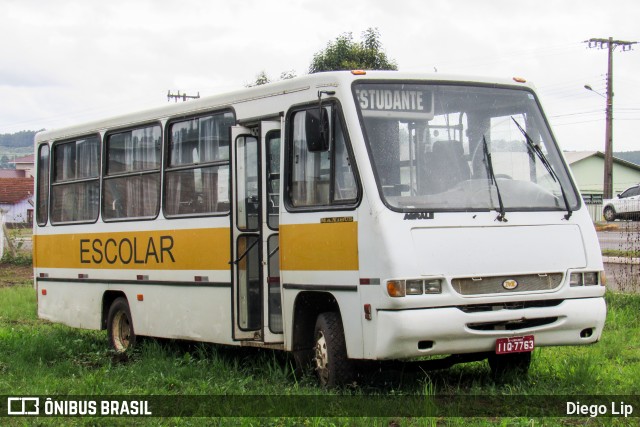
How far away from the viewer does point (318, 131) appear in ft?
29.7

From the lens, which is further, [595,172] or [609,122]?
[595,172]

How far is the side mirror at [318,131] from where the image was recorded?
356 inches

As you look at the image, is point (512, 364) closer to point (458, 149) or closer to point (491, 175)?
point (491, 175)

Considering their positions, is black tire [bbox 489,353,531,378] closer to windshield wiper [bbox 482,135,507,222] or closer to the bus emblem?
the bus emblem

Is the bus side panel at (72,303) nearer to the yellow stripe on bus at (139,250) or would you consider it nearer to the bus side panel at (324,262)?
the yellow stripe on bus at (139,250)

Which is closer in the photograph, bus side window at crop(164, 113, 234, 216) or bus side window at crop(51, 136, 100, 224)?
bus side window at crop(164, 113, 234, 216)

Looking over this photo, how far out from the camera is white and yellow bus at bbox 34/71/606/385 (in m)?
8.48

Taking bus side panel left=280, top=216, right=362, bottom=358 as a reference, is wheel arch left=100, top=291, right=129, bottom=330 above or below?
below

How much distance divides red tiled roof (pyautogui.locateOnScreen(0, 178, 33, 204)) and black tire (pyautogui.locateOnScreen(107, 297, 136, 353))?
83505mm

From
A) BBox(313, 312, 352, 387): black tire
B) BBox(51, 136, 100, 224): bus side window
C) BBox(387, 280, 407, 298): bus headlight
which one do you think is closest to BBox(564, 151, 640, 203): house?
BBox(51, 136, 100, 224): bus side window

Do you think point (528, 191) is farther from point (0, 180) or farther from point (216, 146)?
point (0, 180)

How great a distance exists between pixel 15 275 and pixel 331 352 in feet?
65.6

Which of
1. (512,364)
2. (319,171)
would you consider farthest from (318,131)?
(512,364)

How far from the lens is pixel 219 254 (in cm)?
1081
